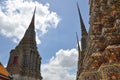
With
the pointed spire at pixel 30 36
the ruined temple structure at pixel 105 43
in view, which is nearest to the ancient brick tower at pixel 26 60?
the pointed spire at pixel 30 36

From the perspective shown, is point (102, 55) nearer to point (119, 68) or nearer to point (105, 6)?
point (119, 68)

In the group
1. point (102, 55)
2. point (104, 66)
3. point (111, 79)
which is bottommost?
point (111, 79)

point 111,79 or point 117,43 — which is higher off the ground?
point 117,43

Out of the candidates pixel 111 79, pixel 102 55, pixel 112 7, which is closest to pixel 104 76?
pixel 111 79

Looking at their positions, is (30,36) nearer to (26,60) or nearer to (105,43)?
(26,60)

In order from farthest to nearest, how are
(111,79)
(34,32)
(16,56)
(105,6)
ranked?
1. (34,32)
2. (16,56)
3. (105,6)
4. (111,79)

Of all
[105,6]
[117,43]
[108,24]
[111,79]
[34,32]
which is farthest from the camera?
[34,32]

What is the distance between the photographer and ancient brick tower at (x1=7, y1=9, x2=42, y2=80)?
45.8m

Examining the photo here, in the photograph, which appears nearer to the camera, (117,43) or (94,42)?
(117,43)

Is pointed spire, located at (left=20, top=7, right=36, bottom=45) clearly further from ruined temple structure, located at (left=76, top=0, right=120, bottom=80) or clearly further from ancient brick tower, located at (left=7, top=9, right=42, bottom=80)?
ruined temple structure, located at (left=76, top=0, right=120, bottom=80)

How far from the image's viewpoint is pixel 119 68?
10.1 ft

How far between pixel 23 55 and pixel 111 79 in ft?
152

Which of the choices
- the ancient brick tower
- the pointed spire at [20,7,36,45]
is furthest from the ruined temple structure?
the pointed spire at [20,7,36,45]

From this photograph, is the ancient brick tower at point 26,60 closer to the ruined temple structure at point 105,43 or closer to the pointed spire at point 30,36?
the pointed spire at point 30,36
